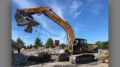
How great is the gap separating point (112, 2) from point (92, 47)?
3.79 meters

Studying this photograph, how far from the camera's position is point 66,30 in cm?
695

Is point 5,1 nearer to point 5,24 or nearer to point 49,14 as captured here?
point 5,24

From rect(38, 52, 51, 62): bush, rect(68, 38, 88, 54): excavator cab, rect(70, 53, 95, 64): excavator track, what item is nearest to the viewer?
rect(70, 53, 95, 64): excavator track

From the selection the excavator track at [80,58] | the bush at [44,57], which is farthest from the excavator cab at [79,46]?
the bush at [44,57]

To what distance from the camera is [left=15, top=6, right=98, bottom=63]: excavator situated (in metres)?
5.54

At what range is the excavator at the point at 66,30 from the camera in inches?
218

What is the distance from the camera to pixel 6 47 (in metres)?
4.32

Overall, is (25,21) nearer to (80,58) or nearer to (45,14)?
(45,14)

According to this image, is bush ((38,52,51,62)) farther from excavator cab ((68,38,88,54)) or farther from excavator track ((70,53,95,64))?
Result: excavator track ((70,53,95,64))

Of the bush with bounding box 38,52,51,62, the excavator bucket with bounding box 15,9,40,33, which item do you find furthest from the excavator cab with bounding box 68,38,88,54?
the excavator bucket with bounding box 15,9,40,33

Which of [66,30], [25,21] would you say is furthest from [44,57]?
[25,21]

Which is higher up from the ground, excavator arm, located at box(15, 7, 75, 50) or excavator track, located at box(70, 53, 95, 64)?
excavator arm, located at box(15, 7, 75, 50)

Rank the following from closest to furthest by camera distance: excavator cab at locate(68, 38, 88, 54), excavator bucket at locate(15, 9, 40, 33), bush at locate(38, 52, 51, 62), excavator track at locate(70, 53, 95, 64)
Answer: excavator bucket at locate(15, 9, 40, 33) → excavator track at locate(70, 53, 95, 64) → excavator cab at locate(68, 38, 88, 54) → bush at locate(38, 52, 51, 62)

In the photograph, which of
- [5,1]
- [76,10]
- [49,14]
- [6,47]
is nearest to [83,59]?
[76,10]
